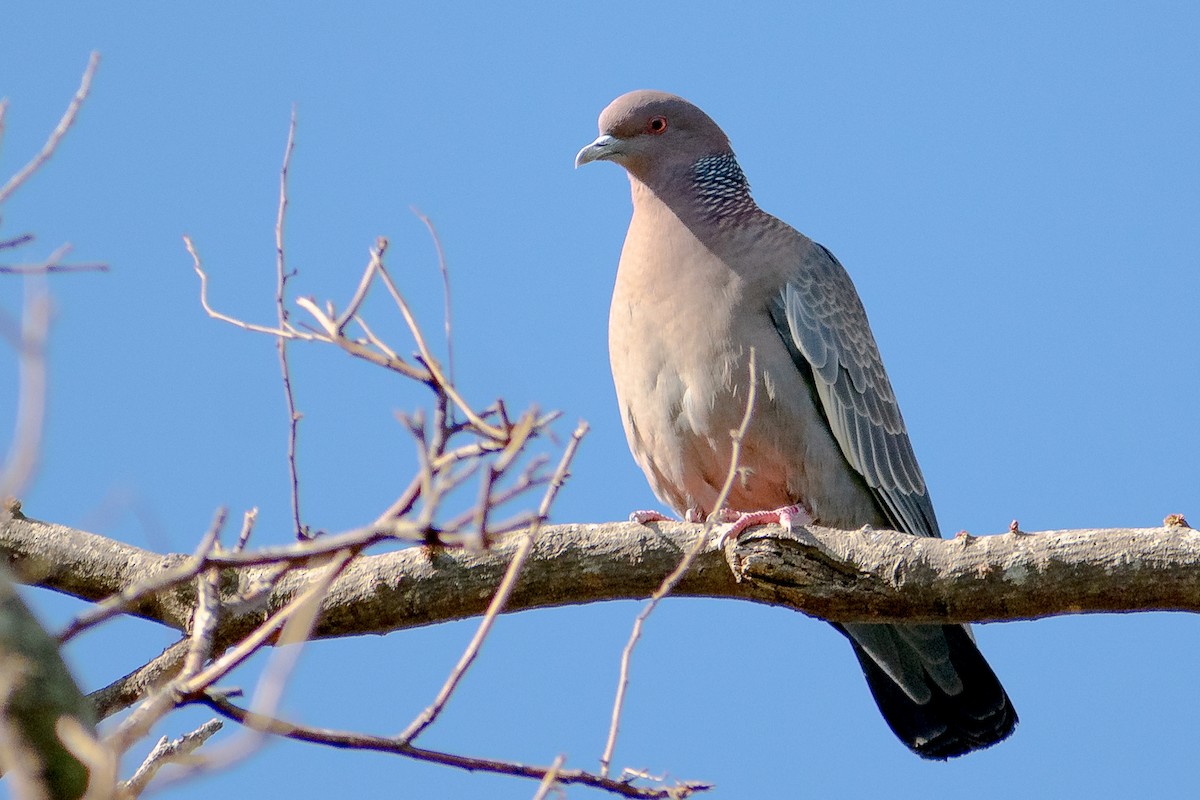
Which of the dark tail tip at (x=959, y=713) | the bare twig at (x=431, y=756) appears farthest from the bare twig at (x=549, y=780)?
the dark tail tip at (x=959, y=713)

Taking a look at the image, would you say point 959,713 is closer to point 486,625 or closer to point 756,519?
point 756,519

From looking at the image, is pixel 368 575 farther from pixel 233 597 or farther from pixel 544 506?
pixel 544 506

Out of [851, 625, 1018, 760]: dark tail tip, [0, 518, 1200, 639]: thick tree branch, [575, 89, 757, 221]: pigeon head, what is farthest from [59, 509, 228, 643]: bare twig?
[575, 89, 757, 221]: pigeon head

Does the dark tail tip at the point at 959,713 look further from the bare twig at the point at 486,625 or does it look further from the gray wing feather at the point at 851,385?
the bare twig at the point at 486,625

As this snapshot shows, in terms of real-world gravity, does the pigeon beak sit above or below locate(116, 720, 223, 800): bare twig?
above

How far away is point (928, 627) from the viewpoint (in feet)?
16.2

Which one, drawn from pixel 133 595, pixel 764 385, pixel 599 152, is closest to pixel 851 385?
pixel 764 385

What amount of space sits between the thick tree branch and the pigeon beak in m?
2.27

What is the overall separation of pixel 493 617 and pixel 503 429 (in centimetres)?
31

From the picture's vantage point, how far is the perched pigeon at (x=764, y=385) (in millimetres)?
5082

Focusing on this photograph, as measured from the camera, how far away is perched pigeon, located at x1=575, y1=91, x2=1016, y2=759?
5.08 meters

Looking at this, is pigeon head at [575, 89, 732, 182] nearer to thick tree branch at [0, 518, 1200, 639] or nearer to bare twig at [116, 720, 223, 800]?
thick tree branch at [0, 518, 1200, 639]

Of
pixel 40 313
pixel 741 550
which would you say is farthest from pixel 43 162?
pixel 741 550

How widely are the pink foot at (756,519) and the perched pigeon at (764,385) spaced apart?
61 millimetres
